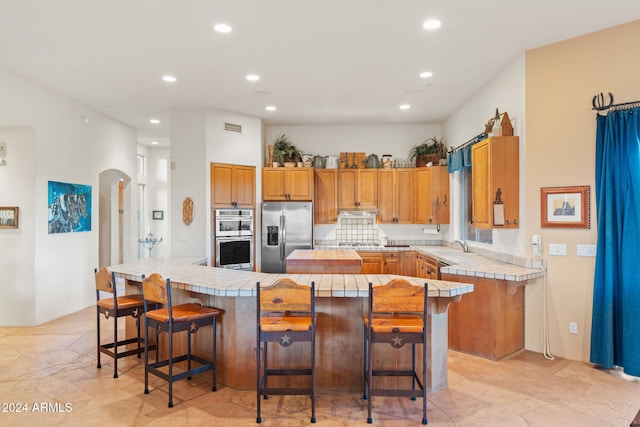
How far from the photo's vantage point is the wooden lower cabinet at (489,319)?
3887mm

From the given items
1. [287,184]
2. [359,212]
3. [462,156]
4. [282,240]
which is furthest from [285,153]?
[462,156]

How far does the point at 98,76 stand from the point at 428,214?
5351mm

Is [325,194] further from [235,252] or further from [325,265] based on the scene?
[325,265]

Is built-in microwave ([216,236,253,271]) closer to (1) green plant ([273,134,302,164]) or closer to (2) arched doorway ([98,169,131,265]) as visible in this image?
(1) green plant ([273,134,302,164])

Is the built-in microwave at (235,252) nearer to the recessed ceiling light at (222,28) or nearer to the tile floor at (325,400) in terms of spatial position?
the tile floor at (325,400)

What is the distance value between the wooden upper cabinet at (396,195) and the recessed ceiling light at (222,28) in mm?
3981

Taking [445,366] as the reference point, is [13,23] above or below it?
above

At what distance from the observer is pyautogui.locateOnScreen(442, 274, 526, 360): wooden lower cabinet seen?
3.89 meters

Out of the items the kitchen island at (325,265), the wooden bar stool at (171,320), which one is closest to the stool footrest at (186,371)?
the wooden bar stool at (171,320)

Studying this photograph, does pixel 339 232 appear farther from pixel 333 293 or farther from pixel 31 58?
pixel 31 58

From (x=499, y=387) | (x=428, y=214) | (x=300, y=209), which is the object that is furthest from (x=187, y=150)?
(x=499, y=387)

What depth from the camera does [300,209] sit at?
6566mm

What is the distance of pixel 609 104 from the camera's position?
3584 millimetres

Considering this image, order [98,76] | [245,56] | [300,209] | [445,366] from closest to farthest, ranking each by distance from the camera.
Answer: [445,366] → [245,56] → [98,76] → [300,209]
